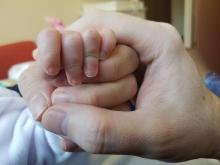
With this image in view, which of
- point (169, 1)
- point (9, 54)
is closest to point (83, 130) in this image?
point (9, 54)

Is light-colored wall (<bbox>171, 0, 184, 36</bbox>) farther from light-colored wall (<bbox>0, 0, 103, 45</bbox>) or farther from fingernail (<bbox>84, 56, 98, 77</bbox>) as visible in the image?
fingernail (<bbox>84, 56, 98, 77</bbox>)

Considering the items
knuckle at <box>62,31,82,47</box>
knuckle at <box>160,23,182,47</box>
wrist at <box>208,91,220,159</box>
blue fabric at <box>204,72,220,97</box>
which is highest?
knuckle at <box>62,31,82,47</box>

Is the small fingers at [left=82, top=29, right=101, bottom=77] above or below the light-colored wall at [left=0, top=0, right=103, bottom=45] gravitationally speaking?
above

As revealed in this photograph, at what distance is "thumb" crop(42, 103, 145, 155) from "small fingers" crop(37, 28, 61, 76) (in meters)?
0.04

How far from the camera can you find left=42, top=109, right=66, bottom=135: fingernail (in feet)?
1.00

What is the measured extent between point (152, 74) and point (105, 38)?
0.23 ft

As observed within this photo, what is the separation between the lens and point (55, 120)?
31 centimetres

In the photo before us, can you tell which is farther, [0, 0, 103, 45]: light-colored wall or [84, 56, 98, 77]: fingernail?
[0, 0, 103, 45]: light-colored wall

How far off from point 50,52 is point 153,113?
0.11 meters

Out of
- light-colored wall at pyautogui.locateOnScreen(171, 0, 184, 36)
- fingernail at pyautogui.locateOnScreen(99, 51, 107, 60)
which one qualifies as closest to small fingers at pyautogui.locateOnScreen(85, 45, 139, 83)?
fingernail at pyautogui.locateOnScreen(99, 51, 107, 60)

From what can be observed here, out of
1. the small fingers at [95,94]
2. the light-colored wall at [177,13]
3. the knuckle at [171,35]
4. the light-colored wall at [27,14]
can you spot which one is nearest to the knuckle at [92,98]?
the small fingers at [95,94]

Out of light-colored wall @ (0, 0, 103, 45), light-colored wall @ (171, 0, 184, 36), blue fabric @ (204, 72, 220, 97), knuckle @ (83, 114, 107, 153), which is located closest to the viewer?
knuckle @ (83, 114, 107, 153)

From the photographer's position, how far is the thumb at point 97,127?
0.29 metres

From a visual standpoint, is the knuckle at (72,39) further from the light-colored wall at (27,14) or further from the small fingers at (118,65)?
the light-colored wall at (27,14)
